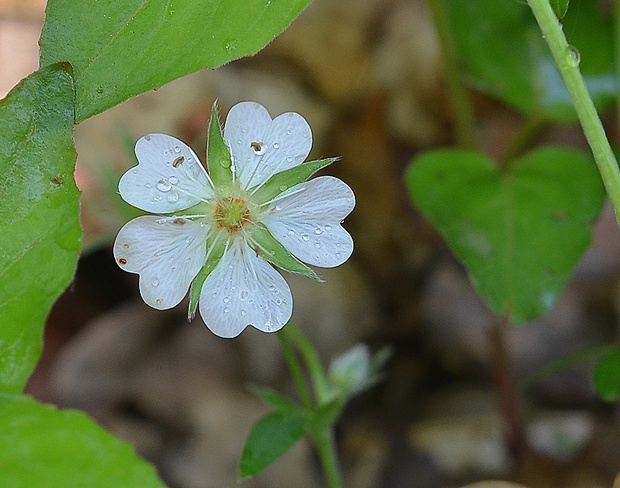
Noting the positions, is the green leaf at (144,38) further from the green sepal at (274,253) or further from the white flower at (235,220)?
the green sepal at (274,253)

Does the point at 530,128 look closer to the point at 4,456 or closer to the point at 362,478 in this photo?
the point at 362,478

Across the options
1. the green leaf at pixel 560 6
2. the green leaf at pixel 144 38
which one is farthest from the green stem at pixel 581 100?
the green leaf at pixel 144 38

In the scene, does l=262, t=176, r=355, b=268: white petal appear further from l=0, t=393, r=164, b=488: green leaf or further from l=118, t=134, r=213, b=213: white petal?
l=0, t=393, r=164, b=488: green leaf

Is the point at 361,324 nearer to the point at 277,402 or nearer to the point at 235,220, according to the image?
the point at 277,402

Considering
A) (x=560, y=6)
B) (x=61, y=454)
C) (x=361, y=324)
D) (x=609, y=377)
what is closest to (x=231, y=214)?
(x=61, y=454)

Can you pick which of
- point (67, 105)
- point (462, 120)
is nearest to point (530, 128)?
point (462, 120)

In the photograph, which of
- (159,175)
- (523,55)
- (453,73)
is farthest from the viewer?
(523,55)
